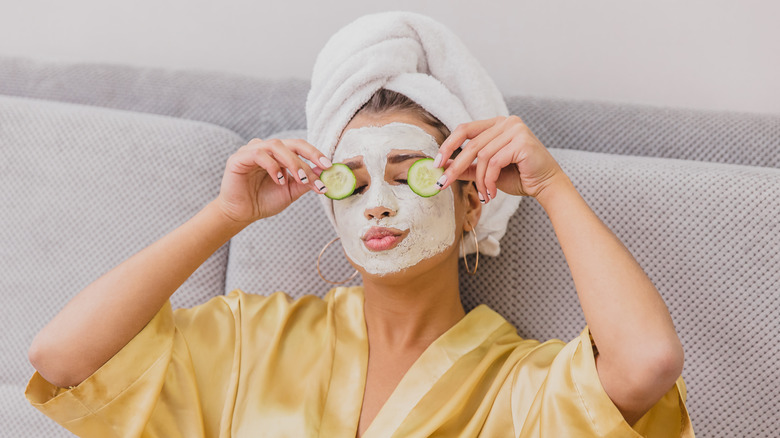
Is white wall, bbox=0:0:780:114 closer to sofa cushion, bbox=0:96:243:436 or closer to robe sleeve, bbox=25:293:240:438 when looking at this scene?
sofa cushion, bbox=0:96:243:436

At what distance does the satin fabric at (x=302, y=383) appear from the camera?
1.19 meters

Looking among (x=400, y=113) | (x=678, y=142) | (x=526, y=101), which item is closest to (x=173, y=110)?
(x=400, y=113)

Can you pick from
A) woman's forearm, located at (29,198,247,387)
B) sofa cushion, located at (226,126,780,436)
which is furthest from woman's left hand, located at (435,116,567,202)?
woman's forearm, located at (29,198,247,387)

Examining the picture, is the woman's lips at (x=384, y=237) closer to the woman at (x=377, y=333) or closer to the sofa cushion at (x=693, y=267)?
the woman at (x=377, y=333)

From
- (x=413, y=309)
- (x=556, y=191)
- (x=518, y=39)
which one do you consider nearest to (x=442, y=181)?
(x=556, y=191)

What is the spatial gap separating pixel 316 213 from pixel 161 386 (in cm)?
51

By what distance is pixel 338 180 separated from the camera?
123 centimetres

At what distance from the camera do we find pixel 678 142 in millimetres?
1560

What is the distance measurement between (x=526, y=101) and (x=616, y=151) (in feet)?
0.74

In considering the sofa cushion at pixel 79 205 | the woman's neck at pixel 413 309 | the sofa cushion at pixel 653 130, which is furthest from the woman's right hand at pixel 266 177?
the sofa cushion at pixel 653 130

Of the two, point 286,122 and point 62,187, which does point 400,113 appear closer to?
point 286,122

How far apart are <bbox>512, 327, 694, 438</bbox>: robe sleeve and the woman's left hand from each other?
259mm

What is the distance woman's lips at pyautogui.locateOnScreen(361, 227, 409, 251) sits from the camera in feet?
3.94

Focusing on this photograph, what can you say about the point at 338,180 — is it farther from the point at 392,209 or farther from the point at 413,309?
the point at 413,309
